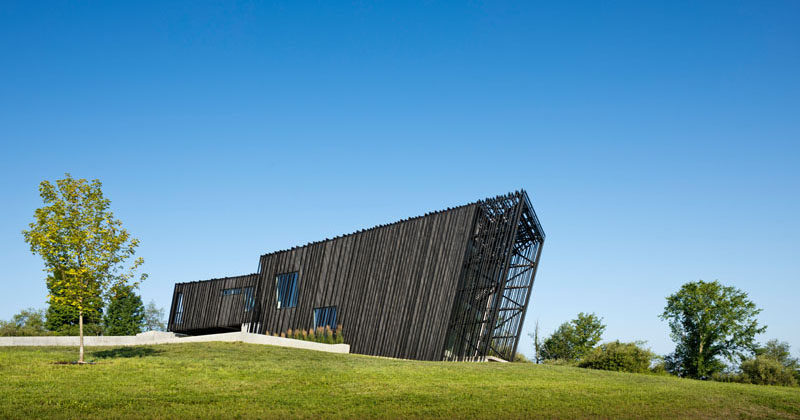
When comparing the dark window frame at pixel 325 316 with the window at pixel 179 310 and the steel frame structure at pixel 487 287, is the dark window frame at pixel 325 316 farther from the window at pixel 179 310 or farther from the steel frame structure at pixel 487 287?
the window at pixel 179 310

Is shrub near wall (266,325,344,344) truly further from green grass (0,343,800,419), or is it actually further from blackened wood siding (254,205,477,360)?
green grass (0,343,800,419)

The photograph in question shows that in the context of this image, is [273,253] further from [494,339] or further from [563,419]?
[563,419]

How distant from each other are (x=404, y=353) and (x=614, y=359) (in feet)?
42.6

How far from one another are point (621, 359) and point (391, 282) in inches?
555

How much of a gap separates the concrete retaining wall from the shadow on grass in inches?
88.5

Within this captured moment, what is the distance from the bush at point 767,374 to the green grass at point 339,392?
18.3 m

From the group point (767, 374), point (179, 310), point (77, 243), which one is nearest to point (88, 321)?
point (179, 310)

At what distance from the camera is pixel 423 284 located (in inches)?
1158

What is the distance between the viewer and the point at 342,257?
112ft

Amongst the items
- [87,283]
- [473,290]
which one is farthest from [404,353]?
[87,283]

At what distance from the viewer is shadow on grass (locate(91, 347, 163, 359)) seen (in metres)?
22.8

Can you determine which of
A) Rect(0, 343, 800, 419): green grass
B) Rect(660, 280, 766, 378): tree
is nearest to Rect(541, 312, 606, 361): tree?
Rect(660, 280, 766, 378): tree

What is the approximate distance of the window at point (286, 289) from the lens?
3688 cm

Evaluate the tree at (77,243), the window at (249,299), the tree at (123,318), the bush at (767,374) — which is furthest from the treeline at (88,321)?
the bush at (767,374)
